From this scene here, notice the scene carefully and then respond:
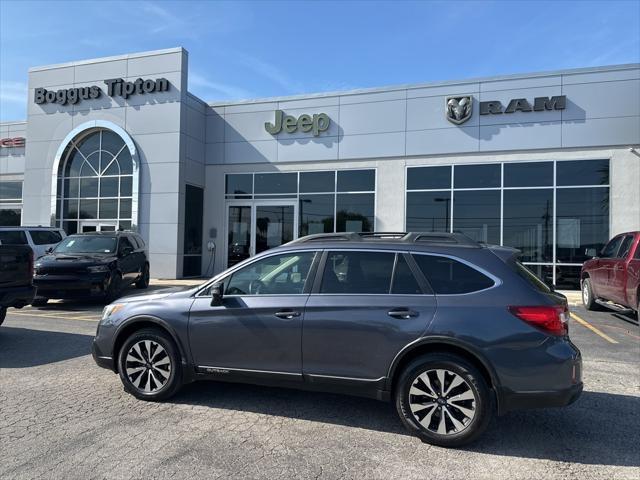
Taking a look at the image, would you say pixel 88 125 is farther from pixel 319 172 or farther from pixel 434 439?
pixel 434 439

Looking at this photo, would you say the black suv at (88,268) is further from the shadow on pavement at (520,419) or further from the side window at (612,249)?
the side window at (612,249)

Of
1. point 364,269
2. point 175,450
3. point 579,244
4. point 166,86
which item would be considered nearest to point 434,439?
point 364,269

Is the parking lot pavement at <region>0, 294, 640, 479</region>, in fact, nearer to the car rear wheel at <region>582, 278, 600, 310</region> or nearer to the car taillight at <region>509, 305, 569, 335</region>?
the car taillight at <region>509, 305, 569, 335</region>

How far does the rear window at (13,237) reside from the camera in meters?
13.6

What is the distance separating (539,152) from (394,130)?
16.0 feet

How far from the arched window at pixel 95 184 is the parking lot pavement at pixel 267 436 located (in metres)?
14.7

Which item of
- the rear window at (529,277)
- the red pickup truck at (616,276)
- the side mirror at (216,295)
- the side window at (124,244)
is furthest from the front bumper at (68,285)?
the red pickup truck at (616,276)

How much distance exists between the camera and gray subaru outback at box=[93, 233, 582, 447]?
402 cm

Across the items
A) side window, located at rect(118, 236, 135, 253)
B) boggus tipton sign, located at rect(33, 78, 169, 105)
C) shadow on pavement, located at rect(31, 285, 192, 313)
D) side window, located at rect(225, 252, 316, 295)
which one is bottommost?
shadow on pavement, located at rect(31, 285, 192, 313)

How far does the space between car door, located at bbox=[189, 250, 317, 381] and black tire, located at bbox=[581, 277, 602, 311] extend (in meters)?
9.82

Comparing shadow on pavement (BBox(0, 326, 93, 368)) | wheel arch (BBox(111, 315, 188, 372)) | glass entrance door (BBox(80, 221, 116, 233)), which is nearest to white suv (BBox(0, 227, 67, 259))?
glass entrance door (BBox(80, 221, 116, 233))

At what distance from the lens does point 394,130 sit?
18.0 metres

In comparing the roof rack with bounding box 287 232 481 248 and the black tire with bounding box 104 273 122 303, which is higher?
the roof rack with bounding box 287 232 481 248

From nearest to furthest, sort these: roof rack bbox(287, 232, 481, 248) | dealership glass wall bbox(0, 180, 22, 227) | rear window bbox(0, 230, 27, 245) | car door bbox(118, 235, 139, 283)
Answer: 1. roof rack bbox(287, 232, 481, 248)
2. car door bbox(118, 235, 139, 283)
3. rear window bbox(0, 230, 27, 245)
4. dealership glass wall bbox(0, 180, 22, 227)
